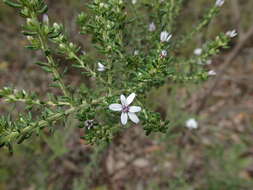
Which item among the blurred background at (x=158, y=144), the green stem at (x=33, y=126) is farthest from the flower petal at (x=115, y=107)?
the blurred background at (x=158, y=144)

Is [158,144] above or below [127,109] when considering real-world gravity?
below

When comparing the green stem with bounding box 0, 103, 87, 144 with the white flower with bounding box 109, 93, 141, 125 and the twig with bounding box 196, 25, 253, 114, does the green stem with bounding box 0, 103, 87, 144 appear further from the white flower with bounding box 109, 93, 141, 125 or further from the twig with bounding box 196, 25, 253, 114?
the twig with bounding box 196, 25, 253, 114

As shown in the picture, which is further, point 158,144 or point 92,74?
point 158,144

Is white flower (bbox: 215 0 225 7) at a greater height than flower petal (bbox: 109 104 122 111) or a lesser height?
greater

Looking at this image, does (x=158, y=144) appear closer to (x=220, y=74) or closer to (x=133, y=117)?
(x=220, y=74)

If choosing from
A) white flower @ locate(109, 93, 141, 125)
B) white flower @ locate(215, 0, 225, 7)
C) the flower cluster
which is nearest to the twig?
white flower @ locate(215, 0, 225, 7)

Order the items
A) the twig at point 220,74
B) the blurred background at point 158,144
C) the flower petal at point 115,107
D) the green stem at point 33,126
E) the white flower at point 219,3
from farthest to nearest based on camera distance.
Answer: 1. the twig at point 220,74
2. the blurred background at point 158,144
3. the white flower at point 219,3
4. the flower petal at point 115,107
5. the green stem at point 33,126

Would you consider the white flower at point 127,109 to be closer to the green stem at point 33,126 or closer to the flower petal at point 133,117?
the flower petal at point 133,117

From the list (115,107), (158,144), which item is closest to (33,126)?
(115,107)

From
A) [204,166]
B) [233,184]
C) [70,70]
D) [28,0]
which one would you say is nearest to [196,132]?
[204,166]
